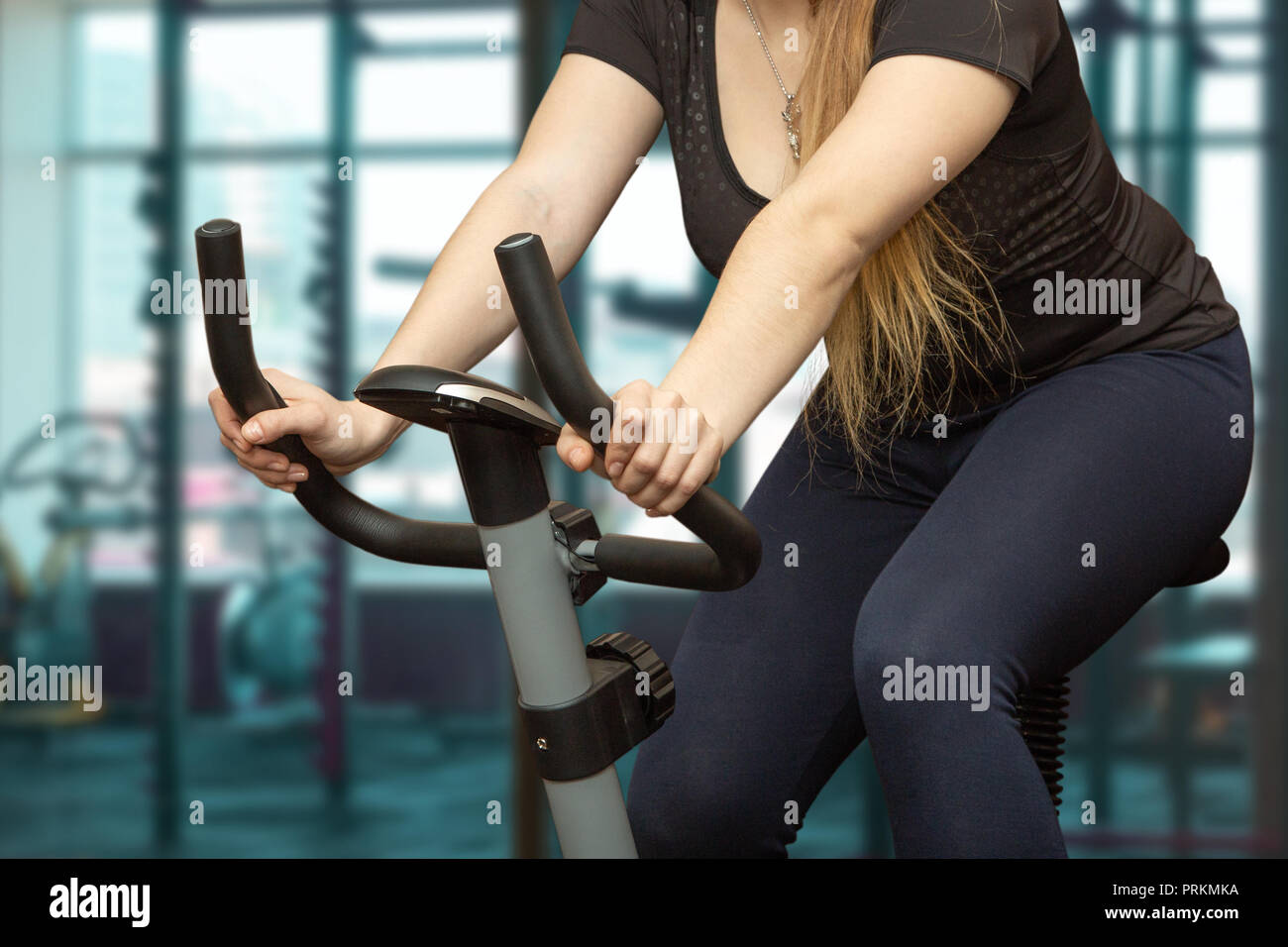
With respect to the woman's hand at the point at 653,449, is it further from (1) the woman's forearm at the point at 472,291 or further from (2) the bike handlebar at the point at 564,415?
(1) the woman's forearm at the point at 472,291

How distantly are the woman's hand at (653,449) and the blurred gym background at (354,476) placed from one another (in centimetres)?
234

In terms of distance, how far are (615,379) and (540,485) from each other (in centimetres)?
247

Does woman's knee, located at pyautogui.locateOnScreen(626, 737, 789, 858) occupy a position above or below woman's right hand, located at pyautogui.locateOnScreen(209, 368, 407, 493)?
below

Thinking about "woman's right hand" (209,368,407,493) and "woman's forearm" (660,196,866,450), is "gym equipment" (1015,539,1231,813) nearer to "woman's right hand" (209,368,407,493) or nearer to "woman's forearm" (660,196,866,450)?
"woman's forearm" (660,196,866,450)

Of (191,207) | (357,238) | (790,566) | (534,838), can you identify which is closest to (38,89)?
(191,207)

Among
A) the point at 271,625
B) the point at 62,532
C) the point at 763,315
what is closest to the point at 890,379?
the point at 763,315

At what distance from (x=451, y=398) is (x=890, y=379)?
494mm

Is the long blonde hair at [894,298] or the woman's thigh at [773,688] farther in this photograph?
the woman's thigh at [773,688]

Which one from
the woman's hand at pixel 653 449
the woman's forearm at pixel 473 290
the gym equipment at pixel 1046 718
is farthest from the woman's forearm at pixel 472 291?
the gym equipment at pixel 1046 718

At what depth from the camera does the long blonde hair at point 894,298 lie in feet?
3.26

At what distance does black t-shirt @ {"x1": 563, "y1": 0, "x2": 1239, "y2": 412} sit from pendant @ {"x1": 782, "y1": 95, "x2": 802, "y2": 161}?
0.17ft

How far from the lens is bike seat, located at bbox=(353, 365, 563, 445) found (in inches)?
28.0

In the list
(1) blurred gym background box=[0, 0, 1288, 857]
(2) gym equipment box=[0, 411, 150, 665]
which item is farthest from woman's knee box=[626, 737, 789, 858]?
(2) gym equipment box=[0, 411, 150, 665]

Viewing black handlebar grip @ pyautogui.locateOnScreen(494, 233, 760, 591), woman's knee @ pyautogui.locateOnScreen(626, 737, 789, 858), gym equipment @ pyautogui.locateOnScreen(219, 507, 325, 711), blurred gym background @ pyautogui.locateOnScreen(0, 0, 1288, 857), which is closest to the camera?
black handlebar grip @ pyautogui.locateOnScreen(494, 233, 760, 591)
